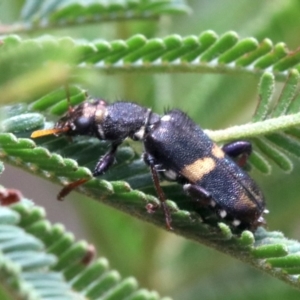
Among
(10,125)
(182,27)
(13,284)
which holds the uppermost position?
(182,27)

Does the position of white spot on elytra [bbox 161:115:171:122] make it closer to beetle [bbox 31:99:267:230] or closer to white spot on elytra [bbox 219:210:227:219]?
beetle [bbox 31:99:267:230]

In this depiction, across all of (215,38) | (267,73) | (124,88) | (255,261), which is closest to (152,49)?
(215,38)

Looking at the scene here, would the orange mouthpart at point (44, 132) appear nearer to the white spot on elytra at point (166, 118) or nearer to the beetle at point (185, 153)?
the beetle at point (185, 153)

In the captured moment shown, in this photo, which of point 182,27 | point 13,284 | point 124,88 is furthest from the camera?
point 182,27

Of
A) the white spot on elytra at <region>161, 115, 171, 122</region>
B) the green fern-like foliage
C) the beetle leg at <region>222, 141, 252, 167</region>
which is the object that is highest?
the white spot on elytra at <region>161, 115, 171, 122</region>

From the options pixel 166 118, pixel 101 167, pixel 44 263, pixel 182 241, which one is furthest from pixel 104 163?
pixel 182 241

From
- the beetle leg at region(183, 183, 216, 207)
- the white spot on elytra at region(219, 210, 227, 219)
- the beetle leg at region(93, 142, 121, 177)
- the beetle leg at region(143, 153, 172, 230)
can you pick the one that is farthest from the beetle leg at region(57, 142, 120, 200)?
the white spot on elytra at region(219, 210, 227, 219)

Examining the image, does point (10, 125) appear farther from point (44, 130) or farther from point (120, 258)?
point (120, 258)
